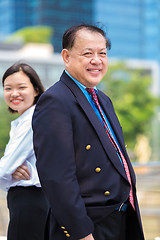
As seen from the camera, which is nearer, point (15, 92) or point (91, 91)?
point (91, 91)

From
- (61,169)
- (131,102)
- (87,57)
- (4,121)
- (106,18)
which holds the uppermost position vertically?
(106,18)

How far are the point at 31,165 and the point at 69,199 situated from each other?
2.49 ft

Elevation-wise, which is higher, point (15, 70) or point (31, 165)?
point (15, 70)

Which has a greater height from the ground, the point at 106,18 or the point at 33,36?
the point at 106,18

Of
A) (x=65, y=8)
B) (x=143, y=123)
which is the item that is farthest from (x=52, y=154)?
(x=65, y=8)

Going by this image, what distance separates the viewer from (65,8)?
92.4m

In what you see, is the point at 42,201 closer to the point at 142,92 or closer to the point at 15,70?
the point at 15,70

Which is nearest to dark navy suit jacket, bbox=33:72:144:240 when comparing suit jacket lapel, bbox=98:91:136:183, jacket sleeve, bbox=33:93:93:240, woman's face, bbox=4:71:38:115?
jacket sleeve, bbox=33:93:93:240

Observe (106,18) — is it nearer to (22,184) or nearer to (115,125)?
(22,184)

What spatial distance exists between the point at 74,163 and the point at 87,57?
17.0 inches

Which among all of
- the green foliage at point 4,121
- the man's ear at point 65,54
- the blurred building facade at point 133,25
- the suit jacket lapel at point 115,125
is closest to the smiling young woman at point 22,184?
the suit jacket lapel at point 115,125

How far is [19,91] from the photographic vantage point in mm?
2344

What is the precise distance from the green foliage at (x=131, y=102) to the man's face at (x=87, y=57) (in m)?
37.8

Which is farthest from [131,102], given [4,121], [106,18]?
[106,18]
